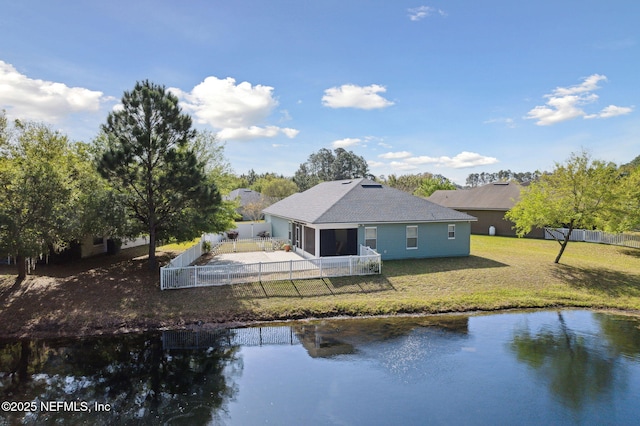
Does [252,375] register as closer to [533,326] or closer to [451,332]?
[451,332]

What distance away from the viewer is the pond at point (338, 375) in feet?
27.2

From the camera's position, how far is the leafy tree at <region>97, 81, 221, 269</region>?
1661 cm

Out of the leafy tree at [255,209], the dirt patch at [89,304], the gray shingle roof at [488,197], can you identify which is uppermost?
the gray shingle roof at [488,197]

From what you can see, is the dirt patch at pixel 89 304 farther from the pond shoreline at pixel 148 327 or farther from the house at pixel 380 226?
the house at pixel 380 226

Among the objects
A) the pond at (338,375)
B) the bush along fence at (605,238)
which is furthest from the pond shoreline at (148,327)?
the bush along fence at (605,238)

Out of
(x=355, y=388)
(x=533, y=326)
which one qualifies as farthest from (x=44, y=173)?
(x=533, y=326)

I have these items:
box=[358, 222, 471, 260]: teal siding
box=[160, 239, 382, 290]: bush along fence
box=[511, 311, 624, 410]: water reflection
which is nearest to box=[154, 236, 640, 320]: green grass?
box=[160, 239, 382, 290]: bush along fence

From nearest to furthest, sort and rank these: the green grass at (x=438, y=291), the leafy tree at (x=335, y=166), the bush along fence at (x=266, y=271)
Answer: the green grass at (x=438, y=291), the bush along fence at (x=266, y=271), the leafy tree at (x=335, y=166)

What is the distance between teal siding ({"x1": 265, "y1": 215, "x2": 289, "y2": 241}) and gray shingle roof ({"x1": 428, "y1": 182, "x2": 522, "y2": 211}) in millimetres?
19627

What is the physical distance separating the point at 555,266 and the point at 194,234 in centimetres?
1954

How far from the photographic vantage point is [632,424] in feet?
26.0

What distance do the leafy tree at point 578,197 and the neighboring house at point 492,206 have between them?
1288cm

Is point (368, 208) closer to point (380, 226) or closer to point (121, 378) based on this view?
point (380, 226)

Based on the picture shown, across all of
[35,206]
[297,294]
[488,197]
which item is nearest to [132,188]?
[35,206]
